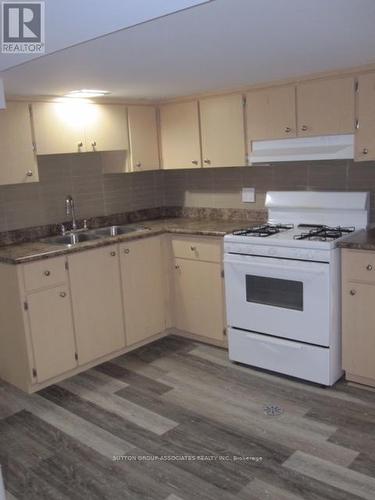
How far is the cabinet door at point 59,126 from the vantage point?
3545 mm

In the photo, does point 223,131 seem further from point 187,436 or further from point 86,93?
point 187,436

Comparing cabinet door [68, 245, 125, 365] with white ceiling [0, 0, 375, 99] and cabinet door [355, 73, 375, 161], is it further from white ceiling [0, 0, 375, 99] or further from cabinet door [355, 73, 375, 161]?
cabinet door [355, 73, 375, 161]

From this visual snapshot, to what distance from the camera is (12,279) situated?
3.21 metres

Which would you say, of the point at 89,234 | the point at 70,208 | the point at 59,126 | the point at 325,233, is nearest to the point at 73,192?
the point at 70,208

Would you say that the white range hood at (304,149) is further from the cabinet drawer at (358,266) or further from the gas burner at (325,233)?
the cabinet drawer at (358,266)

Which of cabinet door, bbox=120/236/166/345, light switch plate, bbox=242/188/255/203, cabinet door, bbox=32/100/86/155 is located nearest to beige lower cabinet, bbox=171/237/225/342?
cabinet door, bbox=120/236/166/345

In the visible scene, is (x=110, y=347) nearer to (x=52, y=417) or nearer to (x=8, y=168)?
(x=52, y=417)

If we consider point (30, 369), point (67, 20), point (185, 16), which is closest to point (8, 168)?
point (30, 369)

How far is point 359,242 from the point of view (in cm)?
297

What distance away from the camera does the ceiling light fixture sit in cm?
342

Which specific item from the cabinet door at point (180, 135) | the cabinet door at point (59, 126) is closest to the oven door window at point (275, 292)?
the cabinet door at point (180, 135)

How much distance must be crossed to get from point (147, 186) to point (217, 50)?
242 cm

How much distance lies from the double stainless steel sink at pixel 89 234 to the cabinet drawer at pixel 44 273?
1.36 feet

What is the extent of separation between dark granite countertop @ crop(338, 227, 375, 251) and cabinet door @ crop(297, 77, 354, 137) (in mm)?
660
